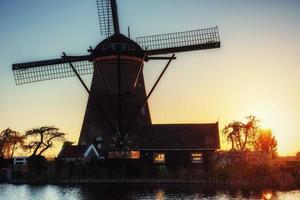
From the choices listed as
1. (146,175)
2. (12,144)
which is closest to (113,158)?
(146,175)

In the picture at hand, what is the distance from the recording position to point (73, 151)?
133ft

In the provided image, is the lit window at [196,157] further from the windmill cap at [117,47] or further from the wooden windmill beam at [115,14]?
the wooden windmill beam at [115,14]

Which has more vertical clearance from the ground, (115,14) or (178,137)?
(115,14)

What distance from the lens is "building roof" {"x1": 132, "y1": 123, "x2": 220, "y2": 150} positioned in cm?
3978

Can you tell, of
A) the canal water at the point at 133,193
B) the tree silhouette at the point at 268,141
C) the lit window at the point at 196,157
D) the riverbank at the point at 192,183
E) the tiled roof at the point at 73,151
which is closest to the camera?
the canal water at the point at 133,193

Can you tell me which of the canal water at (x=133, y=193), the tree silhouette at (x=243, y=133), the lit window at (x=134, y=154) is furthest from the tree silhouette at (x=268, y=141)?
the canal water at (x=133, y=193)

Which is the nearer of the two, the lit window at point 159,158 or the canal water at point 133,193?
the canal water at point 133,193

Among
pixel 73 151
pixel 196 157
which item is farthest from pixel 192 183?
pixel 73 151

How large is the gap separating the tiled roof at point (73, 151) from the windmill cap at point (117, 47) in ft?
25.9

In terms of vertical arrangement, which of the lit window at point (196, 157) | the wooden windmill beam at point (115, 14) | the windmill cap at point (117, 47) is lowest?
the lit window at point (196, 157)

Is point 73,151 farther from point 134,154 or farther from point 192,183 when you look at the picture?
point 192,183

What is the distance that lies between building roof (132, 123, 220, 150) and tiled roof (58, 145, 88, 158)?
162 inches

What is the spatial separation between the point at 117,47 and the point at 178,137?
9422 millimetres

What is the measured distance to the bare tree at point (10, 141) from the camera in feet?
194
